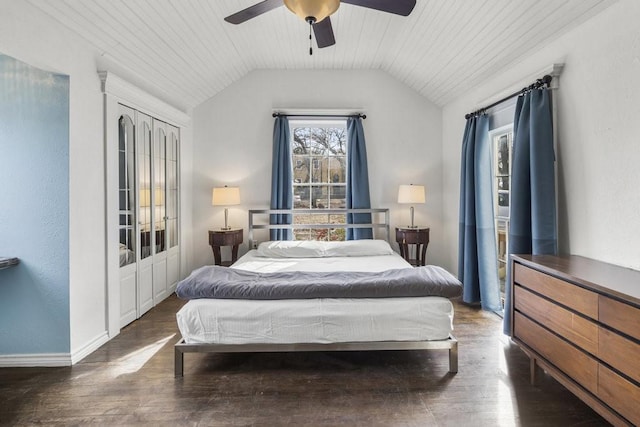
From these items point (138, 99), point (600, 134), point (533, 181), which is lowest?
point (533, 181)

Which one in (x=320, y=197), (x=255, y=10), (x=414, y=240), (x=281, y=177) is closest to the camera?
(x=255, y=10)

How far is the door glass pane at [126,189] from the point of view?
10.6 feet

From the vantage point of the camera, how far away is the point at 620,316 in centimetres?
155

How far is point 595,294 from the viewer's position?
67.2 inches

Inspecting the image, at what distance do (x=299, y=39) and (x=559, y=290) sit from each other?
345 cm

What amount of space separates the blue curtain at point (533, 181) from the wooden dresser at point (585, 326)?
29 centimetres

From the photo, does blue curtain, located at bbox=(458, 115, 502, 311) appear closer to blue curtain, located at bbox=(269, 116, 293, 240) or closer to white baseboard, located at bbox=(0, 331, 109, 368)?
blue curtain, located at bbox=(269, 116, 293, 240)

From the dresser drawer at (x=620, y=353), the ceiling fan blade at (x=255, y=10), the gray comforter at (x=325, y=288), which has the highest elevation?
the ceiling fan blade at (x=255, y=10)

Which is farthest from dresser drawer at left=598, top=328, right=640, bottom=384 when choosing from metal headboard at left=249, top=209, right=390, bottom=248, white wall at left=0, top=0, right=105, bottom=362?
white wall at left=0, top=0, right=105, bottom=362

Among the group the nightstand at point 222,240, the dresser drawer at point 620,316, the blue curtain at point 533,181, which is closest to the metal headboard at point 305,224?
the nightstand at point 222,240

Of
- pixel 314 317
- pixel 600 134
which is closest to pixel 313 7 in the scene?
pixel 314 317

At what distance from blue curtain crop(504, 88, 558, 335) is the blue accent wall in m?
3.34

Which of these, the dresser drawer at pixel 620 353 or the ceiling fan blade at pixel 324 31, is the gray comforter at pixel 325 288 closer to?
the dresser drawer at pixel 620 353

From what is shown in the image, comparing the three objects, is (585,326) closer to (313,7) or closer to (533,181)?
(533,181)
